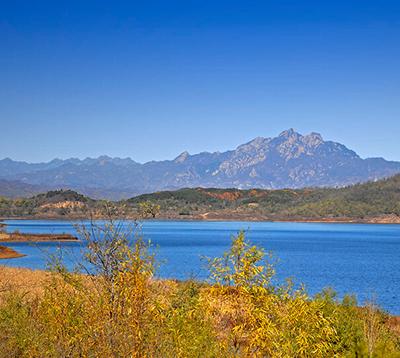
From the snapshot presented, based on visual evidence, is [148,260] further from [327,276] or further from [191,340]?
[327,276]

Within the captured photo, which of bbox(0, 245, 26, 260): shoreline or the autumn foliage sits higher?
the autumn foliage

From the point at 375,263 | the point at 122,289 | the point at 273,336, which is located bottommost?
the point at 375,263

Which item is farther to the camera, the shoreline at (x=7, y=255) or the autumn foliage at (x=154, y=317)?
the shoreline at (x=7, y=255)

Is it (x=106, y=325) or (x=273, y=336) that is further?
(x=273, y=336)

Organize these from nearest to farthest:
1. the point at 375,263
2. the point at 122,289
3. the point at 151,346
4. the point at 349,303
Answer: the point at 151,346 → the point at 122,289 → the point at 349,303 → the point at 375,263

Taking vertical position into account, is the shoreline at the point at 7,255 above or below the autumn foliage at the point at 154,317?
below

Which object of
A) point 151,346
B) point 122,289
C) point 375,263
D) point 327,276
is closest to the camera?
point 151,346

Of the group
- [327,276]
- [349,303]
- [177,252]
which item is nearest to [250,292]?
[349,303]

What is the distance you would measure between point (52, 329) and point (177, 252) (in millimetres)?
95890

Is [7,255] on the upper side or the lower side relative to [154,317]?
lower

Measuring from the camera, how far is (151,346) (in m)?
10.9

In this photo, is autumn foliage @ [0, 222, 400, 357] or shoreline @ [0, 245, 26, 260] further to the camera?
shoreline @ [0, 245, 26, 260]

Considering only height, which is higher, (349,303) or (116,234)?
(116,234)

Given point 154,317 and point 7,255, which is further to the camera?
point 7,255
